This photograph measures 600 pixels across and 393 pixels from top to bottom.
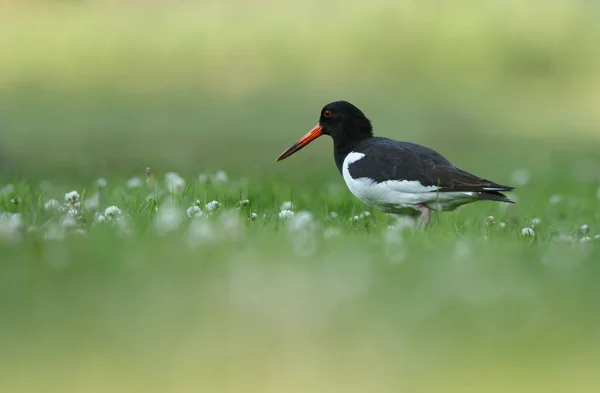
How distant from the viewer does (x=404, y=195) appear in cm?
799

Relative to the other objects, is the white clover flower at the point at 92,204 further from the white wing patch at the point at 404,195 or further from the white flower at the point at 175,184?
the white wing patch at the point at 404,195

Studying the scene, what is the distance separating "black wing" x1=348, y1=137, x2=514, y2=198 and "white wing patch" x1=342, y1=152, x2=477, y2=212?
0.05 m

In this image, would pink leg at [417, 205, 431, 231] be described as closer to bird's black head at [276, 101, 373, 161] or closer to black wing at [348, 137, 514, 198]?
black wing at [348, 137, 514, 198]

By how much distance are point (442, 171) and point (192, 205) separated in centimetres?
231

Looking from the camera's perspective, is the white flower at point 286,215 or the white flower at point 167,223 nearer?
the white flower at point 167,223

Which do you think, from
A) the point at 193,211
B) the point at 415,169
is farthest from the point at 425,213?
the point at 193,211

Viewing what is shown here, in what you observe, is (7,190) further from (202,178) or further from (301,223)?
(301,223)

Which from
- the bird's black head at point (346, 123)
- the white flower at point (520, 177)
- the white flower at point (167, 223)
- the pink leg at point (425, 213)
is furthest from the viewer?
the white flower at point (520, 177)

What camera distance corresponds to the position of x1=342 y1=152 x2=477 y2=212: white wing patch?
7.93 m

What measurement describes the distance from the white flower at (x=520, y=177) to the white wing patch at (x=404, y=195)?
5.78 metres

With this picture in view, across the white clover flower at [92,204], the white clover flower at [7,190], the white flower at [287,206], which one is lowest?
the white flower at [287,206]

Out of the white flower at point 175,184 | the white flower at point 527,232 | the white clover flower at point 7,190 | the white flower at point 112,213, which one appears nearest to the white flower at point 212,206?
the white flower at point 112,213

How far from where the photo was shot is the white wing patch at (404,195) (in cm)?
793

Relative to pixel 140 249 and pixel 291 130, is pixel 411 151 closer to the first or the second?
pixel 140 249
